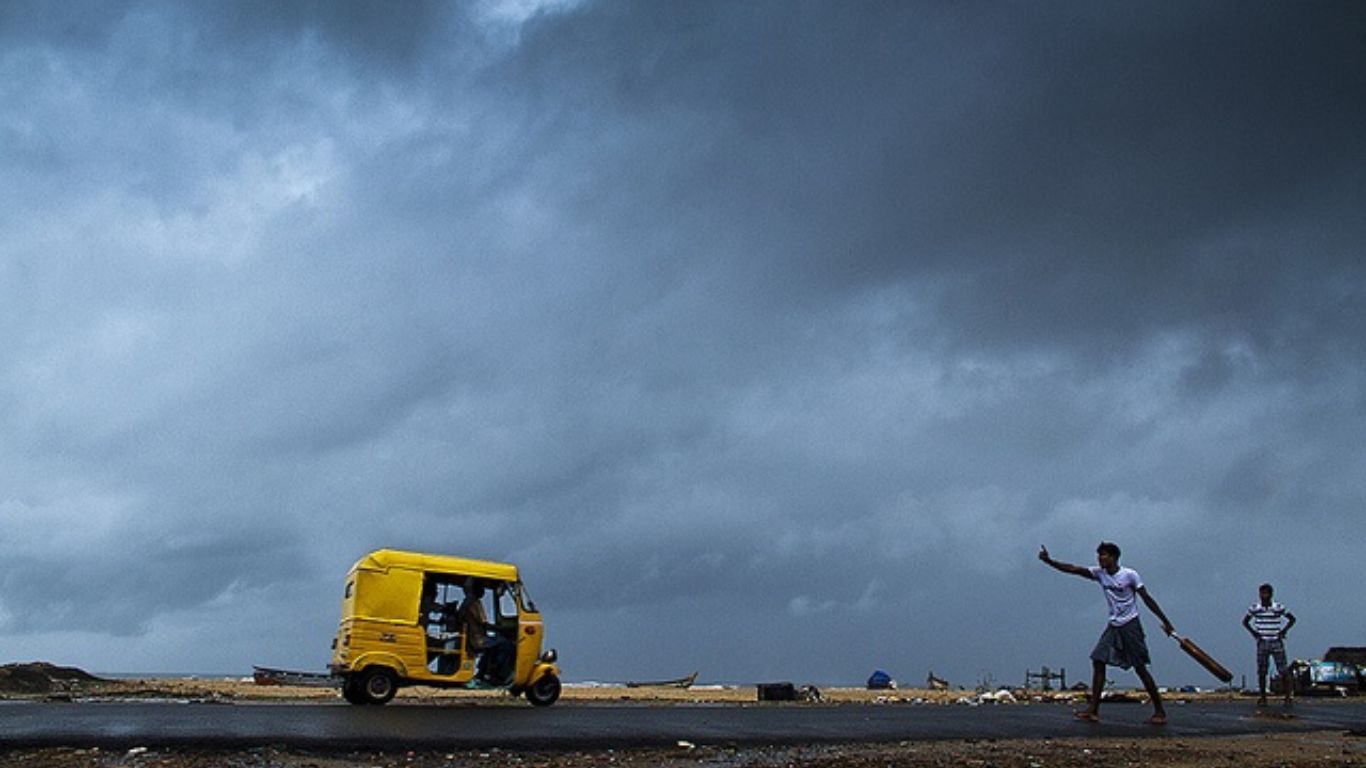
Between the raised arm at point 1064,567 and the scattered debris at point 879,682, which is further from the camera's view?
the scattered debris at point 879,682

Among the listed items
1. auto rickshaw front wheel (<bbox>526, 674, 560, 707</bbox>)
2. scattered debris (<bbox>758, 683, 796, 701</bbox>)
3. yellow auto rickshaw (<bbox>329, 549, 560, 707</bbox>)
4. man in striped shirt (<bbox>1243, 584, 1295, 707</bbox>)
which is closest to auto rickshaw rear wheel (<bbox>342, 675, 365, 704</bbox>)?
yellow auto rickshaw (<bbox>329, 549, 560, 707</bbox>)

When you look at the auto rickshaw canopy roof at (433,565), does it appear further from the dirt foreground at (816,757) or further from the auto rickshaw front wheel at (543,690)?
the dirt foreground at (816,757)

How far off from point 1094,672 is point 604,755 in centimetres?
800

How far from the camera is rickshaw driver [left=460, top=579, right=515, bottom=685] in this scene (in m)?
21.2

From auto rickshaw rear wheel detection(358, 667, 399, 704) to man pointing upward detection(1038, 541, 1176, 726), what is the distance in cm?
1039

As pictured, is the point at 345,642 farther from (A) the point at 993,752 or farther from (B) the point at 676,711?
(A) the point at 993,752

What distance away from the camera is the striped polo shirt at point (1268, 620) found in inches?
869

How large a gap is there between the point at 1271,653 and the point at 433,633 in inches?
561

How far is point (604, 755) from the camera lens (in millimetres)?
10922

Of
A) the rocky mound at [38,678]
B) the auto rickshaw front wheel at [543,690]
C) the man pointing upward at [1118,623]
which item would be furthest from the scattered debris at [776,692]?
the rocky mound at [38,678]

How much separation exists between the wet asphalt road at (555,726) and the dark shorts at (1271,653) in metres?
2.52

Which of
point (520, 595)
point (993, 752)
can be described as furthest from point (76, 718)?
point (993, 752)

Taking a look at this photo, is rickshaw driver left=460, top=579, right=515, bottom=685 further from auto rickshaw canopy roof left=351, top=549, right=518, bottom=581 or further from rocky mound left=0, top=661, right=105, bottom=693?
rocky mound left=0, top=661, right=105, bottom=693

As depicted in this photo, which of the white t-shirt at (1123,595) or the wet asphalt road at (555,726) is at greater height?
the white t-shirt at (1123,595)
